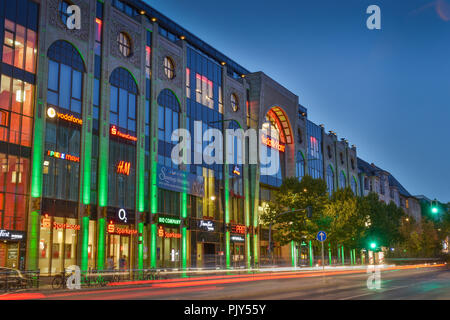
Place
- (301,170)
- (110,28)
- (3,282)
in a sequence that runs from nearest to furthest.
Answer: (3,282)
(110,28)
(301,170)

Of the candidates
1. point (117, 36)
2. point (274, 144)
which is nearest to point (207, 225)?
point (274, 144)

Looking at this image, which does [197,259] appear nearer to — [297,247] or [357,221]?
[297,247]

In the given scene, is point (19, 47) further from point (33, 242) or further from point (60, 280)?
point (60, 280)

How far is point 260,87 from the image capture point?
6706 cm

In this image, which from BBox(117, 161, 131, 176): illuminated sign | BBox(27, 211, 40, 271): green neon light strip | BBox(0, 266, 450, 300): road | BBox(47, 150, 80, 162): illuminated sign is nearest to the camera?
BBox(0, 266, 450, 300): road

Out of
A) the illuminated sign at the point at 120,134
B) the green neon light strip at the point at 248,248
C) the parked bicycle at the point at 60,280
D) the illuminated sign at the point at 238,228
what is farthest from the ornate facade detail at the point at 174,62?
the parked bicycle at the point at 60,280

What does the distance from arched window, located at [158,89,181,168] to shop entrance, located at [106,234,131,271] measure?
8.76 metres

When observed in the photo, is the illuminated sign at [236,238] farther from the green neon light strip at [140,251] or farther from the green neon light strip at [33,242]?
the green neon light strip at [33,242]

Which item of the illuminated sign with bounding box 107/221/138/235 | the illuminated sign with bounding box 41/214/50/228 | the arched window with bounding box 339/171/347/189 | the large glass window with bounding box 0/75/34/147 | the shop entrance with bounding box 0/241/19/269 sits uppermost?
the arched window with bounding box 339/171/347/189

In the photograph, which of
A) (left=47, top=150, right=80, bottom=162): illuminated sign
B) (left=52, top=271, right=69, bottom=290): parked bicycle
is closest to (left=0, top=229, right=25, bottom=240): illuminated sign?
(left=52, top=271, right=69, bottom=290): parked bicycle

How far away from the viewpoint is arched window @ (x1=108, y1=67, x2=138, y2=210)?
43000 mm

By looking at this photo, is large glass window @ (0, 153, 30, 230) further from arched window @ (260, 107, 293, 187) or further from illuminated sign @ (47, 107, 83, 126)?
arched window @ (260, 107, 293, 187)
